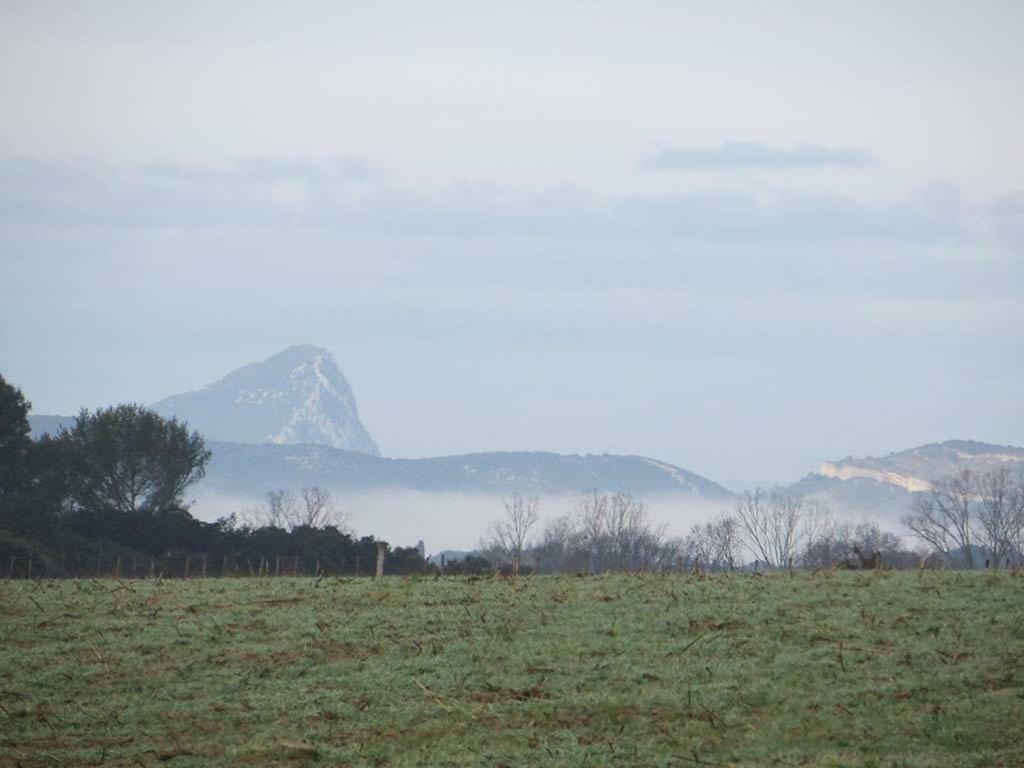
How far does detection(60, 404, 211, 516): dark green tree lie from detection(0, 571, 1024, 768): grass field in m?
57.5

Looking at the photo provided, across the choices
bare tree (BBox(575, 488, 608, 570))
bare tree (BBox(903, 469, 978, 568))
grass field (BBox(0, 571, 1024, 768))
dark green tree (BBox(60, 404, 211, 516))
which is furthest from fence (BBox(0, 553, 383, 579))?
bare tree (BBox(575, 488, 608, 570))

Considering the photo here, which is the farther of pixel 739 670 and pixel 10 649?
pixel 10 649

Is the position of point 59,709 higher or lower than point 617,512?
lower

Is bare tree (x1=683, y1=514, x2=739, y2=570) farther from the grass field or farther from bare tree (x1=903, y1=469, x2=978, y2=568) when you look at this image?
the grass field

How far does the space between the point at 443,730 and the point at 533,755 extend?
1994mm

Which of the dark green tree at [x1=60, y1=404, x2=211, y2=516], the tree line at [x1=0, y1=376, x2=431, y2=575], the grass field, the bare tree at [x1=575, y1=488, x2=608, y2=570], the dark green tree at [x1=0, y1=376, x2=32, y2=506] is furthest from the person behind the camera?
the bare tree at [x1=575, y1=488, x2=608, y2=570]

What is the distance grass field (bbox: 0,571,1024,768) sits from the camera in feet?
67.2

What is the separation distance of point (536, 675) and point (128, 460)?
231 feet

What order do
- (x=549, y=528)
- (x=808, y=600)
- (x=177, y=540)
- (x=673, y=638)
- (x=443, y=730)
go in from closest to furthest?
(x=443, y=730), (x=673, y=638), (x=808, y=600), (x=177, y=540), (x=549, y=528)

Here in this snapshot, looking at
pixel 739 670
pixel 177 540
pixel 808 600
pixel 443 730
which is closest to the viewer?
pixel 443 730

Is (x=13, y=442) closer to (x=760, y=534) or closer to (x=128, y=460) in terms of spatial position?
(x=128, y=460)

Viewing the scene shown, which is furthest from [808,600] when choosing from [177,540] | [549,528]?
[549,528]

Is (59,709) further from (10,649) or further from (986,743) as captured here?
(986,743)

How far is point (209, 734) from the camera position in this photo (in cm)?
2220
